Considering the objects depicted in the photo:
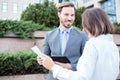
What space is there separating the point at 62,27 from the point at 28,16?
195 inches

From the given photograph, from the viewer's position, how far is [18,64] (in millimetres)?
4652

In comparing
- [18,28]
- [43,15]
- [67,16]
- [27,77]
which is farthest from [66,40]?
[43,15]

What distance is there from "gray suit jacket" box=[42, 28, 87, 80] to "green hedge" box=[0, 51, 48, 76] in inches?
81.9

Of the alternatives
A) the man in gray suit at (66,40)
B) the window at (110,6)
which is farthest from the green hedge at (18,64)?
the window at (110,6)

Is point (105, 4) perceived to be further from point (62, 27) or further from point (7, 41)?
point (62, 27)

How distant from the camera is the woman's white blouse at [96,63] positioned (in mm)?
1628

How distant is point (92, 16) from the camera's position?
1784mm

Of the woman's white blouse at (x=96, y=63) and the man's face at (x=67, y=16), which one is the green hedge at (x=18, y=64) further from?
the woman's white blouse at (x=96, y=63)

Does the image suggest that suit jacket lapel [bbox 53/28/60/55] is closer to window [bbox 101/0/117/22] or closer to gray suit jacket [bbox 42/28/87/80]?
gray suit jacket [bbox 42/28/87/80]

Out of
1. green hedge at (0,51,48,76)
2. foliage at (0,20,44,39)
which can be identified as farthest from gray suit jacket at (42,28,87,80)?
foliage at (0,20,44,39)

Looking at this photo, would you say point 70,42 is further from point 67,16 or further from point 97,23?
point 97,23

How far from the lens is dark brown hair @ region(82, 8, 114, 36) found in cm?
174

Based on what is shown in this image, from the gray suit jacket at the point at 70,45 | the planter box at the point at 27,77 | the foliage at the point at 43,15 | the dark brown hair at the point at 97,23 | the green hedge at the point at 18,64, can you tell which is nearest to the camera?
the dark brown hair at the point at 97,23

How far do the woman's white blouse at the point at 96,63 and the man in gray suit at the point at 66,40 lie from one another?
786mm
